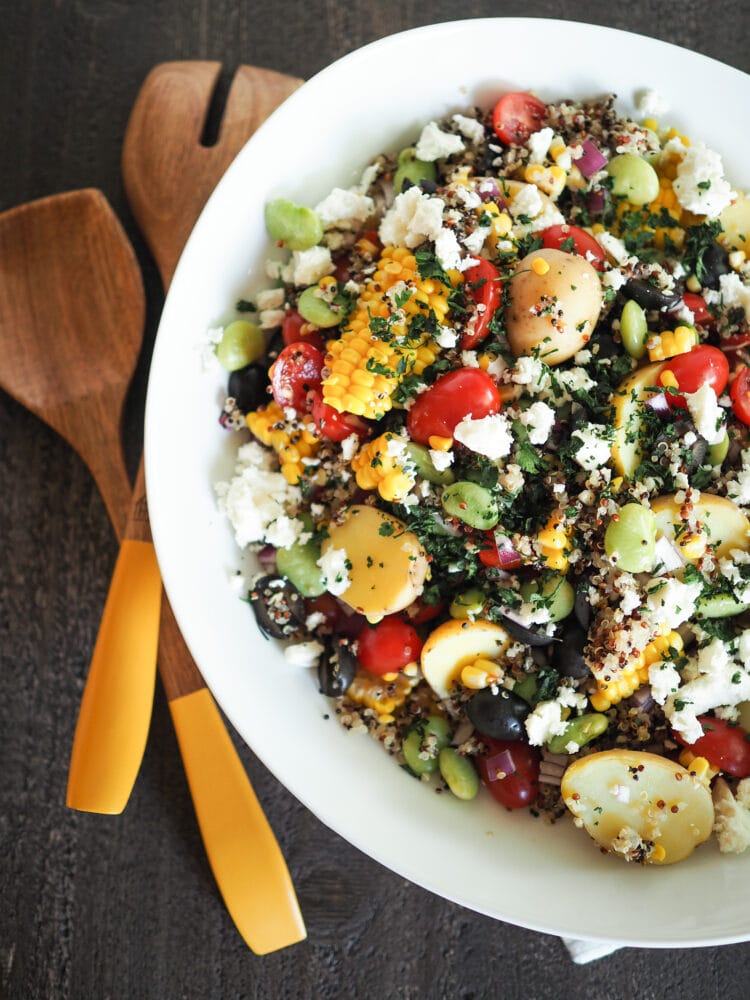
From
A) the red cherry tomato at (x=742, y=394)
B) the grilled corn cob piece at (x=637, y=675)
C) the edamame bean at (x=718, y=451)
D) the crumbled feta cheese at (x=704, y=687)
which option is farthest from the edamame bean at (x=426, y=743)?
the red cherry tomato at (x=742, y=394)

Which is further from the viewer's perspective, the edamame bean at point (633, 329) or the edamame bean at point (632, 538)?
the edamame bean at point (633, 329)

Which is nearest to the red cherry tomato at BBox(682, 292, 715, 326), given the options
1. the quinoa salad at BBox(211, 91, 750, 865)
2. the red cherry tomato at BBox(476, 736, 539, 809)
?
the quinoa salad at BBox(211, 91, 750, 865)

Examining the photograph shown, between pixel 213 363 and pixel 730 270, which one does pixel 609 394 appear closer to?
pixel 730 270

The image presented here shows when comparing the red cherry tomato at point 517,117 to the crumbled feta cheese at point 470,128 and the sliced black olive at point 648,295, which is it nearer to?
the crumbled feta cheese at point 470,128

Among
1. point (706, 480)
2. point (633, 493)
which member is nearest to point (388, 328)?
point (633, 493)

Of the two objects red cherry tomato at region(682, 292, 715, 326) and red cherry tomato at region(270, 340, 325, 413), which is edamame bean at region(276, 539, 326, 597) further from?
red cherry tomato at region(682, 292, 715, 326)

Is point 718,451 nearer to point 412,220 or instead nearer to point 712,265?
point 712,265
